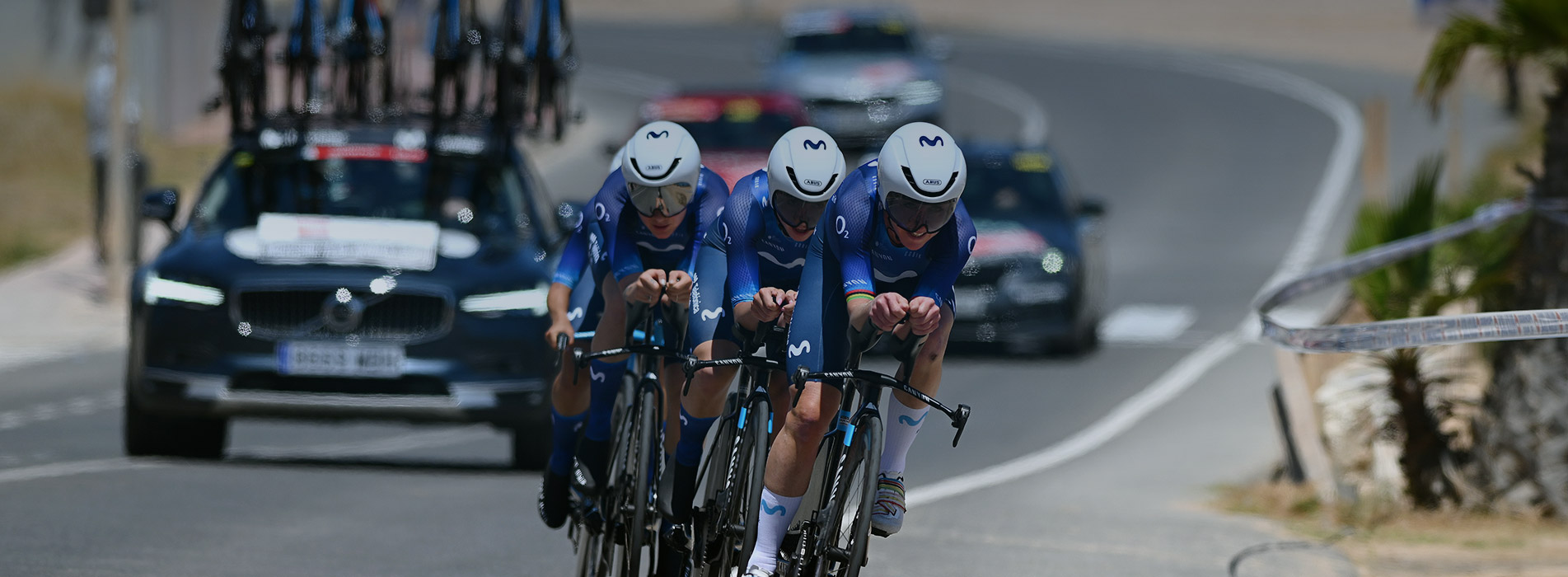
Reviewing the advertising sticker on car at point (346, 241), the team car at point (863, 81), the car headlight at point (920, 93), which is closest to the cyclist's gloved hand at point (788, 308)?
the advertising sticker on car at point (346, 241)

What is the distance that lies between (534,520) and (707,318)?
10.1 feet

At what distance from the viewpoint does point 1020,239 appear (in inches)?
696

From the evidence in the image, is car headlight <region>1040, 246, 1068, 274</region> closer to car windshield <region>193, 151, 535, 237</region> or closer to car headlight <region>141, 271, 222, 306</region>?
car windshield <region>193, 151, 535, 237</region>

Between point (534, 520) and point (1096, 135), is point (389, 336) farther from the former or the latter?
point (1096, 135)

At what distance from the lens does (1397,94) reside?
4028 centimetres

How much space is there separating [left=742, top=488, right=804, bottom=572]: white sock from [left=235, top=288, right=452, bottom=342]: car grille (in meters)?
4.68

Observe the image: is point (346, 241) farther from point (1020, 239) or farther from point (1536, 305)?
point (1020, 239)

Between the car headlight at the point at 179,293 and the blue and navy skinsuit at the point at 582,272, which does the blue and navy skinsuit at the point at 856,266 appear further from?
the car headlight at the point at 179,293

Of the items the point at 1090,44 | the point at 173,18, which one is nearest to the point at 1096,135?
the point at 173,18

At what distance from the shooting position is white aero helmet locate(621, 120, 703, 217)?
7.23m

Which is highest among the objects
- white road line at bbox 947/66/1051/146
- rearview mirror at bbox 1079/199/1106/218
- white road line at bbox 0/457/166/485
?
rearview mirror at bbox 1079/199/1106/218

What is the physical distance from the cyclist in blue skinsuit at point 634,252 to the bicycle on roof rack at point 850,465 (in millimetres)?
834

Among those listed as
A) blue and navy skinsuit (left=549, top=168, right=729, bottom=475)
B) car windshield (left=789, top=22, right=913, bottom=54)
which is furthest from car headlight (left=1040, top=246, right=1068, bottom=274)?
car windshield (left=789, top=22, right=913, bottom=54)

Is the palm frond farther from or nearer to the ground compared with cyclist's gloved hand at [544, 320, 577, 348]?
farther from the ground
